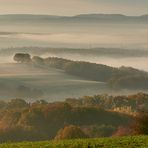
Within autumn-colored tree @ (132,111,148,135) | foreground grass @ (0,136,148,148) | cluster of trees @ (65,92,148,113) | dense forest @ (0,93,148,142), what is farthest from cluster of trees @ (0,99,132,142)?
foreground grass @ (0,136,148,148)

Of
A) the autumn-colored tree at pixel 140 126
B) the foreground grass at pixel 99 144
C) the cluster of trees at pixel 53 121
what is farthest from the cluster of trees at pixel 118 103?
the foreground grass at pixel 99 144

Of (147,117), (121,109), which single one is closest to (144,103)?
(121,109)

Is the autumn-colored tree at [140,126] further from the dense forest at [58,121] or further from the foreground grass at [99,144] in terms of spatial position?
the dense forest at [58,121]

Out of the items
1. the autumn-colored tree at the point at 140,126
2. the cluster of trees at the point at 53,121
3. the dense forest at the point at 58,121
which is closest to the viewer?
the autumn-colored tree at the point at 140,126

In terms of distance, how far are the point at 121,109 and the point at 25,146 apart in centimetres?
13312

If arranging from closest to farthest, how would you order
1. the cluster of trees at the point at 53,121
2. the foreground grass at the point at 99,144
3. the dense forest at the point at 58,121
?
1. the foreground grass at the point at 99,144
2. the dense forest at the point at 58,121
3. the cluster of trees at the point at 53,121

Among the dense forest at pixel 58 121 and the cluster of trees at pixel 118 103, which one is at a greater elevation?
the cluster of trees at pixel 118 103

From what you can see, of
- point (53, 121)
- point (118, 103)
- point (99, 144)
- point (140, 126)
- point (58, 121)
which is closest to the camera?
point (99, 144)

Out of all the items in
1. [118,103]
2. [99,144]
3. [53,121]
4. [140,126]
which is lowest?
[99,144]

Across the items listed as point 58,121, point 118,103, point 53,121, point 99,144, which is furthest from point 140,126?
point 118,103

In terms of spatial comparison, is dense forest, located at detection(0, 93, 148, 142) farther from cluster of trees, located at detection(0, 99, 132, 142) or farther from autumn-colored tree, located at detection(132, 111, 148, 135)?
autumn-colored tree, located at detection(132, 111, 148, 135)

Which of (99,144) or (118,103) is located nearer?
Result: (99,144)

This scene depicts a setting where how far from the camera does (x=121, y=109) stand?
171m

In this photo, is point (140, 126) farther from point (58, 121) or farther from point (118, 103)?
point (118, 103)
